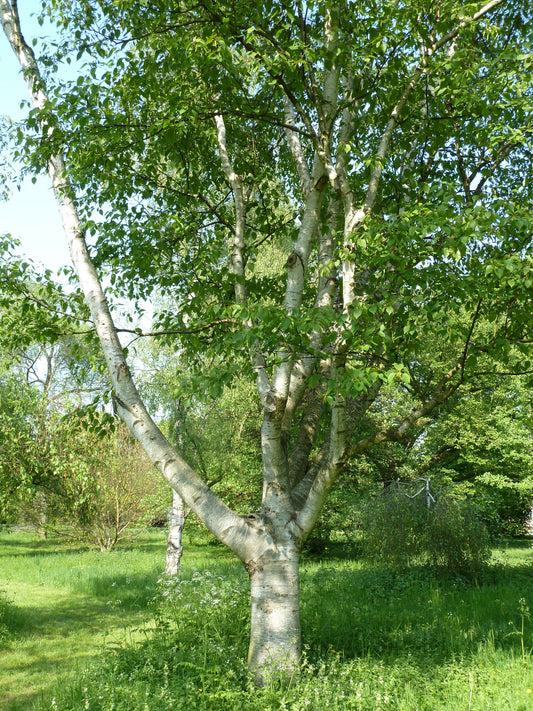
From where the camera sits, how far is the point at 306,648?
4930mm

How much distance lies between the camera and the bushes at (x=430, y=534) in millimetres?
10227

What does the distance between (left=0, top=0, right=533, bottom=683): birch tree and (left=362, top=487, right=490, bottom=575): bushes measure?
16.8 feet

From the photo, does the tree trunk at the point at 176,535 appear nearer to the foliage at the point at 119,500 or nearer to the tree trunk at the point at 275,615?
the foliage at the point at 119,500

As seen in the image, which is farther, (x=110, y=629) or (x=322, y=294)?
(x=110, y=629)

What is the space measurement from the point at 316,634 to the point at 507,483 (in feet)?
55.5

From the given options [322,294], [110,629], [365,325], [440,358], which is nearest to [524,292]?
[365,325]

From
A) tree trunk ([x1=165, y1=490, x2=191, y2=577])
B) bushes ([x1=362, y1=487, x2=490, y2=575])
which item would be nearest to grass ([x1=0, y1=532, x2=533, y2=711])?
bushes ([x1=362, y1=487, x2=490, y2=575])

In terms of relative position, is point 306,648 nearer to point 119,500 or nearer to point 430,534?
point 430,534

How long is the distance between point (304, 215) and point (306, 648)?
13.6 feet

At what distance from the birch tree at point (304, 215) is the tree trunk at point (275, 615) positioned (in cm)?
2

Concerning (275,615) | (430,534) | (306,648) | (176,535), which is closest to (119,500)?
(176,535)

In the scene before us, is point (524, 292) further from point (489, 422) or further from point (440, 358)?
point (489, 422)

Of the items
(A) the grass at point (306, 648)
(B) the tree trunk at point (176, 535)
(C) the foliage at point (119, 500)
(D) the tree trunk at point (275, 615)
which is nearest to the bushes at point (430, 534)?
(A) the grass at point (306, 648)

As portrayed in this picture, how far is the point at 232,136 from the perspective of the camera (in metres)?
6.81
